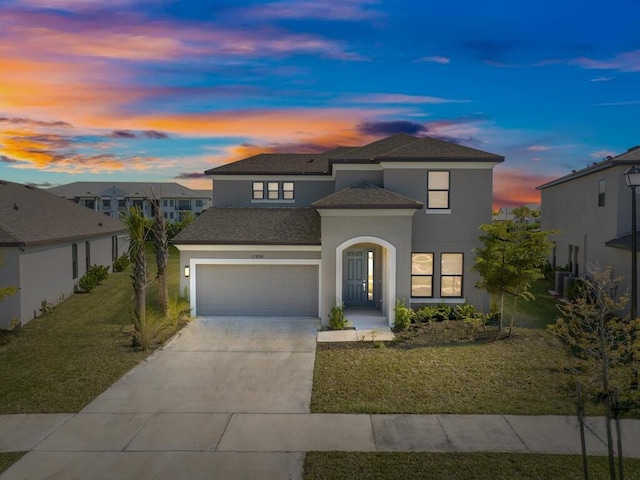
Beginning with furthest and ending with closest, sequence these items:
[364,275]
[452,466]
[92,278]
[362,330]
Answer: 1. [92,278]
2. [364,275]
3. [362,330]
4. [452,466]

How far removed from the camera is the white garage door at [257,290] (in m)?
17.5

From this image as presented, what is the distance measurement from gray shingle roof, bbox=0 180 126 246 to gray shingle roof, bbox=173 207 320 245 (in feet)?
17.2

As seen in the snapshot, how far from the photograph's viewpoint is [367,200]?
15914 millimetres

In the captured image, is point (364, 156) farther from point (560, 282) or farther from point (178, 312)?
point (560, 282)

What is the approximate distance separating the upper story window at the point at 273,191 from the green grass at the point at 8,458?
15.7 m

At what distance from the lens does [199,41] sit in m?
16.5

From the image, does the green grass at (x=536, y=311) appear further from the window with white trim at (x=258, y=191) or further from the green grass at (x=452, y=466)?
Result: the window with white trim at (x=258, y=191)

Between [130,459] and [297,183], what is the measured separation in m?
15.9

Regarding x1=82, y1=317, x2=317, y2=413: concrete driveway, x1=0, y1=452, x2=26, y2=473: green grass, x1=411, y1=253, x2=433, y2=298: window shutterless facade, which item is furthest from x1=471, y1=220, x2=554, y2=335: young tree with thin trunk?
x1=0, y1=452, x2=26, y2=473: green grass

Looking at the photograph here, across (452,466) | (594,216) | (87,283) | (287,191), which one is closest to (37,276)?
(87,283)

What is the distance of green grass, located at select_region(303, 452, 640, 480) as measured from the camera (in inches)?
264

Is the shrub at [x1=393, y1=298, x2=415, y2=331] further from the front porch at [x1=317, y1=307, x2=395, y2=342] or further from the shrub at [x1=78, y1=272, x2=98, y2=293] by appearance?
the shrub at [x1=78, y1=272, x2=98, y2=293]

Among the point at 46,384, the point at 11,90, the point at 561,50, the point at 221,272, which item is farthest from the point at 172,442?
the point at 561,50

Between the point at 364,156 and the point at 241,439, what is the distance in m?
12.9
